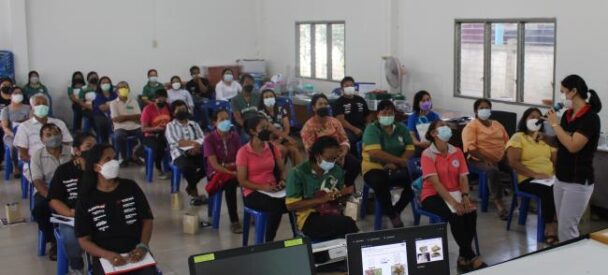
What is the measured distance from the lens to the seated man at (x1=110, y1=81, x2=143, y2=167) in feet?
30.6

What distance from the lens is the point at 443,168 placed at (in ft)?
18.1

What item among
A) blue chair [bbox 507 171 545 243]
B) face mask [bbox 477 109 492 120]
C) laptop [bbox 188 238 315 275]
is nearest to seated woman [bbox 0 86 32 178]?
face mask [bbox 477 109 492 120]

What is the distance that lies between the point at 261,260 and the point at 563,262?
39.9 inches

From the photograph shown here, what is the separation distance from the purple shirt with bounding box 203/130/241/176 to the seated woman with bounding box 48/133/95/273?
153 cm

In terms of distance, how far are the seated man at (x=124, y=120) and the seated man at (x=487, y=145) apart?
436cm

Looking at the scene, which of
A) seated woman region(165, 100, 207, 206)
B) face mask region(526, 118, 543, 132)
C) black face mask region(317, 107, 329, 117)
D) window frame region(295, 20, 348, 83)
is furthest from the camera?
window frame region(295, 20, 348, 83)

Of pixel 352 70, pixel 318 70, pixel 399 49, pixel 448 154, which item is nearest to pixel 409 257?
pixel 448 154

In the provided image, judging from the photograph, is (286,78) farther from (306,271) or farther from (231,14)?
(306,271)

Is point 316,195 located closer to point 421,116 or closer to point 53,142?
point 53,142

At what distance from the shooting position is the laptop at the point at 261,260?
95.8 inches

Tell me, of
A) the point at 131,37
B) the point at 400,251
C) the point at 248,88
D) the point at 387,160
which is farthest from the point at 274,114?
the point at 400,251

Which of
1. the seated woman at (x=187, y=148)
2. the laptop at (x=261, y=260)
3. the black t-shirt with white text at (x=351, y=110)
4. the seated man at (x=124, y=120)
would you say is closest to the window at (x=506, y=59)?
the black t-shirt with white text at (x=351, y=110)

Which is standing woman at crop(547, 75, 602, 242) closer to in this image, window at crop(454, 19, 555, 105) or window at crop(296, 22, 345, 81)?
window at crop(454, 19, 555, 105)

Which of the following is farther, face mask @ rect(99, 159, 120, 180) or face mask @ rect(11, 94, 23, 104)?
face mask @ rect(11, 94, 23, 104)
